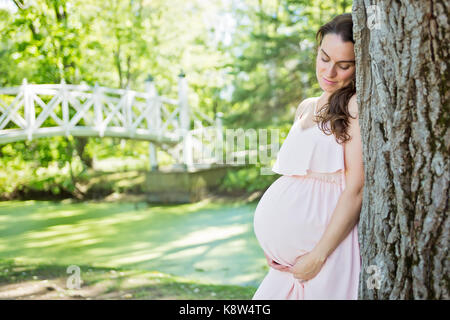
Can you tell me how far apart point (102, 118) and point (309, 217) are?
860 cm

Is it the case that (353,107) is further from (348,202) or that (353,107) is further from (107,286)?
(107,286)

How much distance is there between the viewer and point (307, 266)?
1452 millimetres

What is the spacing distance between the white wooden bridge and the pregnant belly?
22.6 ft

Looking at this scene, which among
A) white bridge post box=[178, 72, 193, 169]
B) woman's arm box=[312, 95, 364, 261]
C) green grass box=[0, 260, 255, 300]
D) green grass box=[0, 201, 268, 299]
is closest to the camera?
woman's arm box=[312, 95, 364, 261]

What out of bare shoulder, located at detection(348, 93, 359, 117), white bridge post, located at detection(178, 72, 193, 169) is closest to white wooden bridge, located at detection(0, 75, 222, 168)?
white bridge post, located at detection(178, 72, 193, 169)

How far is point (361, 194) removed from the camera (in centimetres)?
145

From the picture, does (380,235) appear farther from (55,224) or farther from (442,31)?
(55,224)

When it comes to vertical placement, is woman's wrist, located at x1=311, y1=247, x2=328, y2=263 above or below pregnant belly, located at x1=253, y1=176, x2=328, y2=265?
below

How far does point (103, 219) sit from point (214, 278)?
3938mm

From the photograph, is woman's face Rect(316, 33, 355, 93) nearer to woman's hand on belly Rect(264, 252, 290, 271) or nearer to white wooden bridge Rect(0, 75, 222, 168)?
woman's hand on belly Rect(264, 252, 290, 271)

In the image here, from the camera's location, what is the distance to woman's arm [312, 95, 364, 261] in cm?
142

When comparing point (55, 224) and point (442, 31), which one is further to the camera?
point (55, 224)

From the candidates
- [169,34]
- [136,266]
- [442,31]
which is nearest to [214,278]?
[136,266]

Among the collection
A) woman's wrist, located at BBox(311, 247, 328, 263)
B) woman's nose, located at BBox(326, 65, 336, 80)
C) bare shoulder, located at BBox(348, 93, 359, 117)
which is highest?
woman's nose, located at BBox(326, 65, 336, 80)
